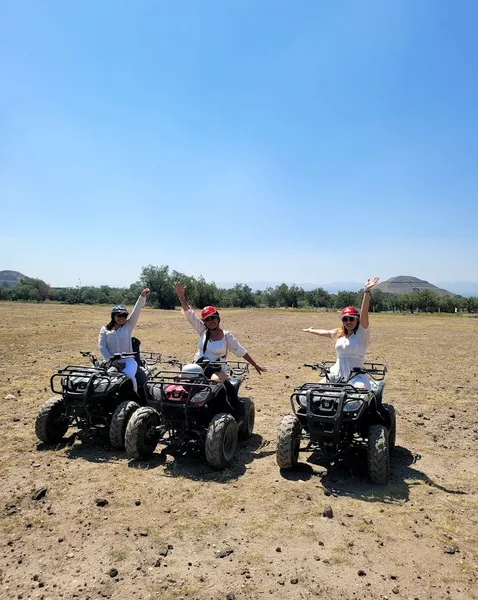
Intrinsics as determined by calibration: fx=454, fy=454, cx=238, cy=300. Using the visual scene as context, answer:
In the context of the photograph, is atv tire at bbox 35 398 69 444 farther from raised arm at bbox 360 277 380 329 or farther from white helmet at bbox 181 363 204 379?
raised arm at bbox 360 277 380 329

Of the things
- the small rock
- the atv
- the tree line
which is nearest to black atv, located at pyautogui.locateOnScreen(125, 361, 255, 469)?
the atv

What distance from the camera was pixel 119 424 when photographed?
7156 mm

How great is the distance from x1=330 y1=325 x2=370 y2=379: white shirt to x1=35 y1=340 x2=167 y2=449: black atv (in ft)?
10.5

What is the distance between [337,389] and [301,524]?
70.7 inches

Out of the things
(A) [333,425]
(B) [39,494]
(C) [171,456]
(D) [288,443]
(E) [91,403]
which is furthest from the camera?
(C) [171,456]

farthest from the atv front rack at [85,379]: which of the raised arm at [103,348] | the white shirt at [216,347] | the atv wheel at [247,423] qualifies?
the atv wheel at [247,423]

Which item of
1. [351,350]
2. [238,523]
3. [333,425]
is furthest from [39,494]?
[351,350]

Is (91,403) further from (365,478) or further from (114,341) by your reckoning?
(365,478)

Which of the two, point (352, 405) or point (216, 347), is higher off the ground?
point (216, 347)

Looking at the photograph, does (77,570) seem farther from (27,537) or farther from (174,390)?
(174,390)

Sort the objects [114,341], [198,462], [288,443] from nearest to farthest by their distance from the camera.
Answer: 1. [288,443]
2. [198,462]
3. [114,341]

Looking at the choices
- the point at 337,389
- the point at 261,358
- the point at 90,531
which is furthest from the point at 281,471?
the point at 261,358

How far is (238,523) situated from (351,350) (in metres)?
3.17

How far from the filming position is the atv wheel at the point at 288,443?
6.38 metres
